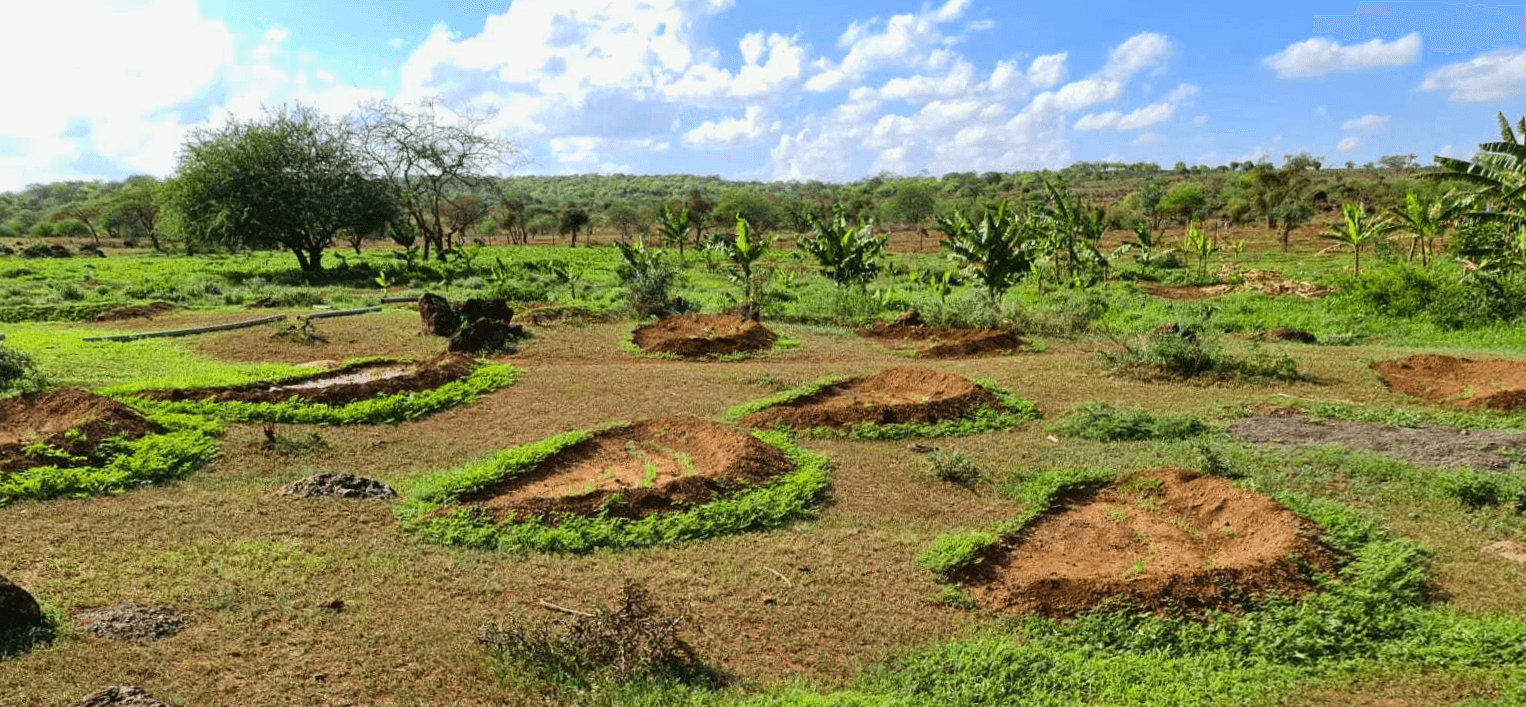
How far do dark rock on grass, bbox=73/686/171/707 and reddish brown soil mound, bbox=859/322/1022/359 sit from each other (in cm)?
1276

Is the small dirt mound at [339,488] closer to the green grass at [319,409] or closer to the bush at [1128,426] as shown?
the green grass at [319,409]

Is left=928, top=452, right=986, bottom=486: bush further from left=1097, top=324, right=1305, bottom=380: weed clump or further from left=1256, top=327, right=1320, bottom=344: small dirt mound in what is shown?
left=1256, top=327, right=1320, bottom=344: small dirt mound

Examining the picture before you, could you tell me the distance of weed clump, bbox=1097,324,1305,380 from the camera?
12.6 meters

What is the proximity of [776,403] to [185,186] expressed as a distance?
28.3 metres

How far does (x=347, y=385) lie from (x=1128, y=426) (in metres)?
10.0

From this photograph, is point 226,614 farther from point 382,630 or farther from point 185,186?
point 185,186

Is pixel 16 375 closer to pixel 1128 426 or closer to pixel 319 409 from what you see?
pixel 319 409

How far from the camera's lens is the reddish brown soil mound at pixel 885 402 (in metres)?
10.4

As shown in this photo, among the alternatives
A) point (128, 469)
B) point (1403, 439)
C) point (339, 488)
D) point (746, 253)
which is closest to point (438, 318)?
point (746, 253)

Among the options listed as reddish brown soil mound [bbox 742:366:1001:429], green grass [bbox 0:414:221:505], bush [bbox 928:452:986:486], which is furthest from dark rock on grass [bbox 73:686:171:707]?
reddish brown soil mound [bbox 742:366:1001:429]

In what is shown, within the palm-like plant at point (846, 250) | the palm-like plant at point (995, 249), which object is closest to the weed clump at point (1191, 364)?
the palm-like plant at point (995, 249)

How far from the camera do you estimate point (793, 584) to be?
6.38 metres

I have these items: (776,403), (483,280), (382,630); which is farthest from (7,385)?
(483,280)

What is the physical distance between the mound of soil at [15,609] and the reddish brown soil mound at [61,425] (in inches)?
136
